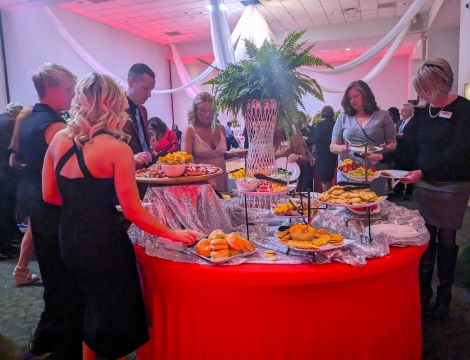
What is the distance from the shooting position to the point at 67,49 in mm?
7781

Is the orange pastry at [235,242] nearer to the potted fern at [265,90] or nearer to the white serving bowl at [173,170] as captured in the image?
the white serving bowl at [173,170]

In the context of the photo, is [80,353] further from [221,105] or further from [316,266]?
[221,105]

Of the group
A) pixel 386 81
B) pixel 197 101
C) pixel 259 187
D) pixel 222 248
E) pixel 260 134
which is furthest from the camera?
pixel 386 81

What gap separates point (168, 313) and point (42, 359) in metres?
0.96

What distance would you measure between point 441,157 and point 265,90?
1013 mm

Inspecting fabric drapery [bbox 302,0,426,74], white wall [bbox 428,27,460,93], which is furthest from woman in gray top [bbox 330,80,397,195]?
white wall [bbox 428,27,460,93]

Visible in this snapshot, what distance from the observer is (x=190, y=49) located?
11.0 m

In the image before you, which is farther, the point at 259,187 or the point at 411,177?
the point at 411,177

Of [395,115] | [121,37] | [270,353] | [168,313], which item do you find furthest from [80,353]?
[121,37]

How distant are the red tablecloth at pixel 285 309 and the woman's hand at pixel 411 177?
0.51 meters

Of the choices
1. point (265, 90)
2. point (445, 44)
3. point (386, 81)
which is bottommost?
point (265, 90)

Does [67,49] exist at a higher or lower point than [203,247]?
higher

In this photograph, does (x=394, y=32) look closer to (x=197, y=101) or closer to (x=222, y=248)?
(x=197, y=101)

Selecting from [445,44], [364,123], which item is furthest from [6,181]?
[445,44]
